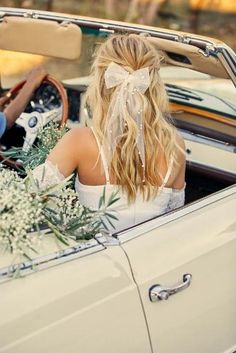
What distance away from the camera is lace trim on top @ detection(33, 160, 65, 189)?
2.60 meters

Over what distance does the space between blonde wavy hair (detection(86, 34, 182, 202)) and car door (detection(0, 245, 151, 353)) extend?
1.43 feet

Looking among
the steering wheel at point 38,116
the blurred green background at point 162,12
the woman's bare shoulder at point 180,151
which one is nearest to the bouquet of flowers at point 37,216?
the woman's bare shoulder at point 180,151

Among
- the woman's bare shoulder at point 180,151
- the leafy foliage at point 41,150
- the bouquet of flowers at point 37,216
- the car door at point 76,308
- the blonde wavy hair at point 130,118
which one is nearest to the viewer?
the car door at point 76,308

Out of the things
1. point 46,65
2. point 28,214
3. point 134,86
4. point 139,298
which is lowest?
point 46,65

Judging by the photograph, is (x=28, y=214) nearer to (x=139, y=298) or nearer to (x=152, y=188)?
(x=139, y=298)

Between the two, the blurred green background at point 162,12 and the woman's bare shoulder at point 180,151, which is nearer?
the woman's bare shoulder at point 180,151

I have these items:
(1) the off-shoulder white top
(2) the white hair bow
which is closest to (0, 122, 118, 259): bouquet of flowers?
(1) the off-shoulder white top

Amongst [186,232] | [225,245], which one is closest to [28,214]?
[186,232]

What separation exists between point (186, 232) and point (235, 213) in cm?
29

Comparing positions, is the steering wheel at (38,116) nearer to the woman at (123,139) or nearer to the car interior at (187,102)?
the car interior at (187,102)

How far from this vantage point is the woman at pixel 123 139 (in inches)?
106

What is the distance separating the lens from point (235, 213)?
2.80 metres

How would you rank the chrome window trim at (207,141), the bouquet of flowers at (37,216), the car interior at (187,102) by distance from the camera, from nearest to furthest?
the bouquet of flowers at (37,216), the car interior at (187,102), the chrome window trim at (207,141)

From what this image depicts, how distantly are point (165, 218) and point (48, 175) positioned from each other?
42cm
